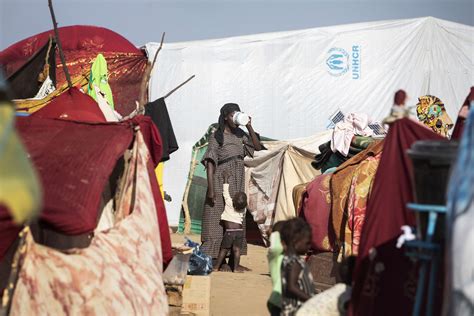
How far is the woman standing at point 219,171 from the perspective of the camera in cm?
1014

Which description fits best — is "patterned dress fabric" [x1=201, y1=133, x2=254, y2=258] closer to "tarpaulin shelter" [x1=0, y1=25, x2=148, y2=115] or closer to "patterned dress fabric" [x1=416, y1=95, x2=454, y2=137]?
"patterned dress fabric" [x1=416, y1=95, x2=454, y2=137]

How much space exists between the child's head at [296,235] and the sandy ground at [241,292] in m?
2.74

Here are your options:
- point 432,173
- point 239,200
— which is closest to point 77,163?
point 432,173

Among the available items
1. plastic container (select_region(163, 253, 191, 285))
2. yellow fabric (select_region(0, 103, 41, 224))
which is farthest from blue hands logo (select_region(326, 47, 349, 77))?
yellow fabric (select_region(0, 103, 41, 224))

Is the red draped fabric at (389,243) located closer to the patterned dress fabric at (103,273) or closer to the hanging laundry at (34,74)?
the patterned dress fabric at (103,273)

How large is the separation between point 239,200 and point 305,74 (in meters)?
8.10

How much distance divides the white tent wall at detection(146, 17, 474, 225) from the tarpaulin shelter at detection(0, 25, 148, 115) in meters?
0.59

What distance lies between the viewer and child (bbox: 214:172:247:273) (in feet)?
32.9

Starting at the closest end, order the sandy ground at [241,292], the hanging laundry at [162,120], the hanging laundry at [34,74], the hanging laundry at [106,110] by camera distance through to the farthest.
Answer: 1. the hanging laundry at [106,110]
2. the sandy ground at [241,292]
3. the hanging laundry at [162,120]
4. the hanging laundry at [34,74]

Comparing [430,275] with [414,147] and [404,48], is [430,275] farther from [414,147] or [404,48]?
[404,48]

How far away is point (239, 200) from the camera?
9.94 meters

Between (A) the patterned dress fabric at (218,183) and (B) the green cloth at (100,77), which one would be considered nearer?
(B) the green cloth at (100,77)

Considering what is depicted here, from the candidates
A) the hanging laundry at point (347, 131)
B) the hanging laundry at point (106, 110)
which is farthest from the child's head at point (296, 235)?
the hanging laundry at point (347, 131)

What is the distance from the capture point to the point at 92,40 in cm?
1705
